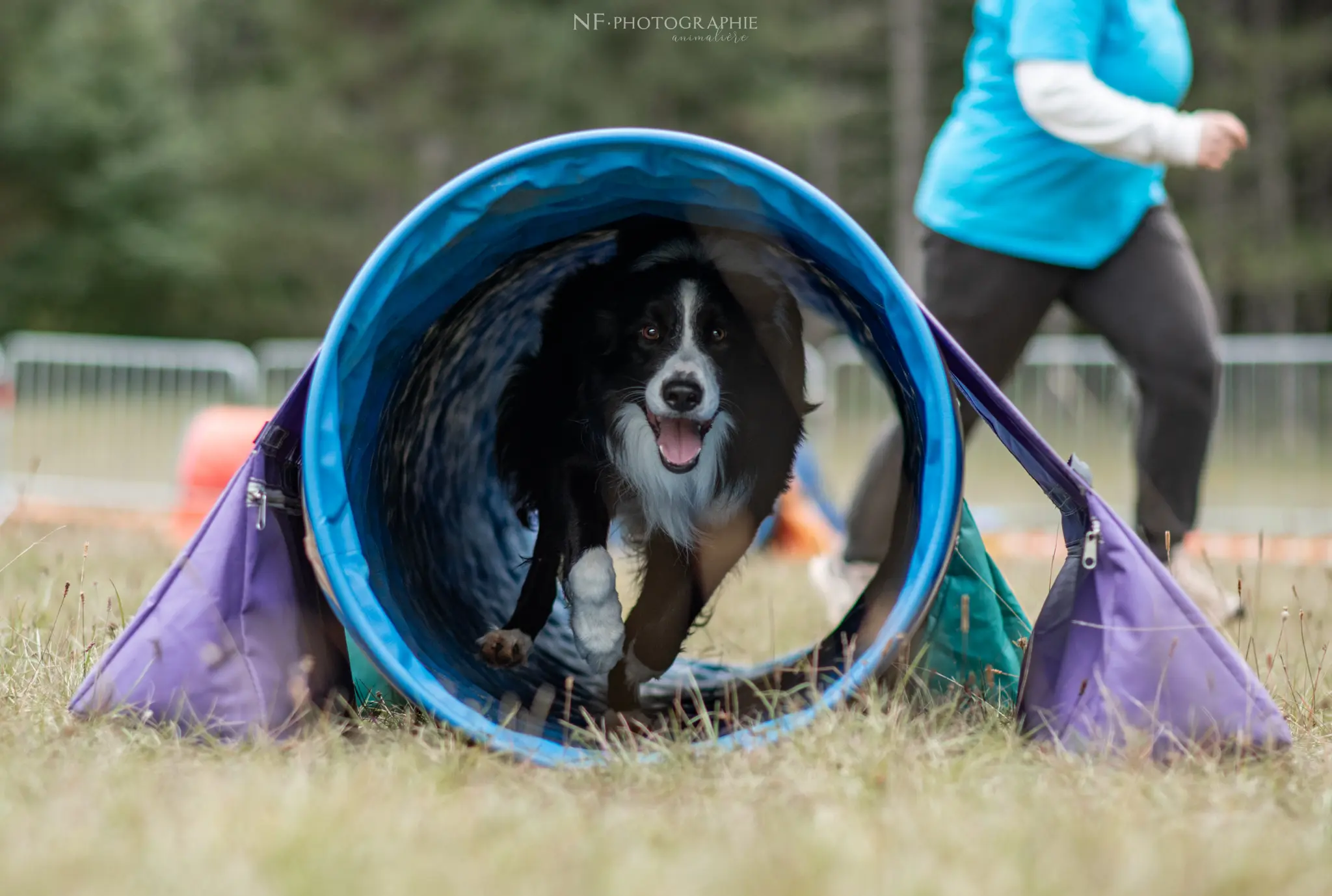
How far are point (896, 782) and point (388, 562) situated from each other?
1.42 meters

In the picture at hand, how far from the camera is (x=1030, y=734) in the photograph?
2693mm

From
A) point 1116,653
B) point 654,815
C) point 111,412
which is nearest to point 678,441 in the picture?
point 1116,653

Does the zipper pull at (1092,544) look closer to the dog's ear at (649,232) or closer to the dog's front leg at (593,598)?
the dog's front leg at (593,598)

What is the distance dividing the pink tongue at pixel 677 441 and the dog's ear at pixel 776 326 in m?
0.28

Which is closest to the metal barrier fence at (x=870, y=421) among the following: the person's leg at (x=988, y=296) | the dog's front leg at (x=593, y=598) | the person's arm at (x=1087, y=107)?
the person's leg at (x=988, y=296)

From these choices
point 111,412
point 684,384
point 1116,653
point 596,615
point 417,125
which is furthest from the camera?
point 417,125

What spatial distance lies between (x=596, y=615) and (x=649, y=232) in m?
1.06

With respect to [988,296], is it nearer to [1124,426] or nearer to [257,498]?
[257,498]

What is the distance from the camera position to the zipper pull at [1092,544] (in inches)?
108

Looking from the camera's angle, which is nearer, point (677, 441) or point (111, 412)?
point (677, 441)

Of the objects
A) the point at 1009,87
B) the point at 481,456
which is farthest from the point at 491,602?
the point at 1009,87

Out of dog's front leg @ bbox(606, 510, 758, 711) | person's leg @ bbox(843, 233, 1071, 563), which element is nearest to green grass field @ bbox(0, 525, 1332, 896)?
dog's front leg @ bbox(606, 510, 758, 711)

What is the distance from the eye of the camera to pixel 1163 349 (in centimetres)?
379

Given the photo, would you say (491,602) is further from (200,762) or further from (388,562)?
(200,762)
